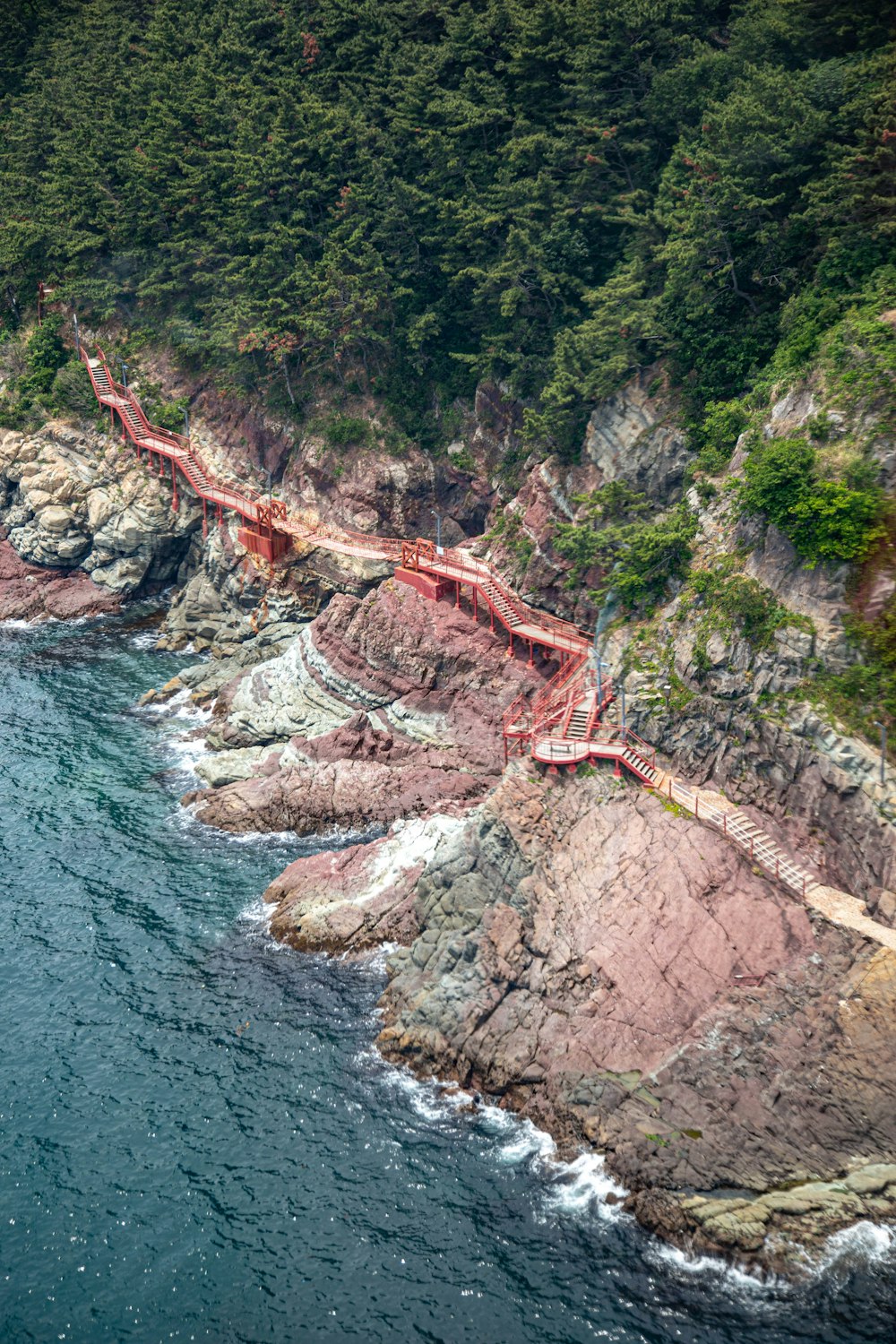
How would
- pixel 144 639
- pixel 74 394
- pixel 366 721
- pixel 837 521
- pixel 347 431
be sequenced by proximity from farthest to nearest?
pixel 74 394 → pixel 347 431 → pixel 144 639 → pixel 366 721 → pixel 837 521

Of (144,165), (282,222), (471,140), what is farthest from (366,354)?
(144,165)

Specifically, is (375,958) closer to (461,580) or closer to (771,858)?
(771,858)

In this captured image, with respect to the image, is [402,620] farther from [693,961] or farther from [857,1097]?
[857,1097]

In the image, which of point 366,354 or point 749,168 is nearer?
point 749,168

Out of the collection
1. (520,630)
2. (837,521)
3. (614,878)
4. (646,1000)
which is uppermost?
(837,521)

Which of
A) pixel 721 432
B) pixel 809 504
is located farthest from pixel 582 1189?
pixel 721 432

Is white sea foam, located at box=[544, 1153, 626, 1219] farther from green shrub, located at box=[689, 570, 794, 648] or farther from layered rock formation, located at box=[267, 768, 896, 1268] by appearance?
green shrub, located at box=[689, 570, 794, 648]

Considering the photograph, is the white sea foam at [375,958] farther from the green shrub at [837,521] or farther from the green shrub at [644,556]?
the green shrub at [837,521]
